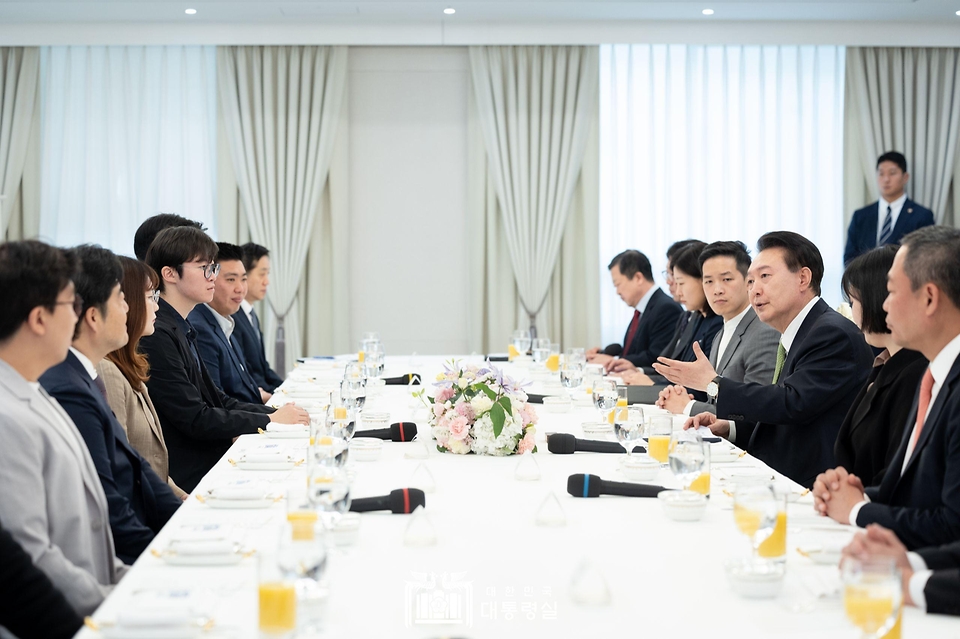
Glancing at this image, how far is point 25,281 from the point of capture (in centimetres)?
188

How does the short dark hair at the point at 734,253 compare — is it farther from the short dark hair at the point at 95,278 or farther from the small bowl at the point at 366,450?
the short dark hair at the point at 95,278

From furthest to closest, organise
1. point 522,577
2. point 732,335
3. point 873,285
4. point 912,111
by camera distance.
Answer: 1. point 912,111
2. point 732,335
3. point 873,285
4. point 522,577

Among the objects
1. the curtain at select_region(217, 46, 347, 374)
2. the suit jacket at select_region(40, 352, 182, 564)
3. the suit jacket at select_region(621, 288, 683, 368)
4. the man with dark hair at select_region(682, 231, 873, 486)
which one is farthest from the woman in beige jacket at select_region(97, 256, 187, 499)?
the curtain at select_region(217, 46, 347, 374)

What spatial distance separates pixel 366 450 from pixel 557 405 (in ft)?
3.87

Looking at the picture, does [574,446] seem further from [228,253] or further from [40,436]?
[228,253]

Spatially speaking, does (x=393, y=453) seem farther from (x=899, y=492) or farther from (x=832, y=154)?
(x=832, y=154)

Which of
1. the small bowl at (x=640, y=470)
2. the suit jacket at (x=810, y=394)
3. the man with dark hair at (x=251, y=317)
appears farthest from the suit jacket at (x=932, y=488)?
the man with dark hair at (x=251, y=317)

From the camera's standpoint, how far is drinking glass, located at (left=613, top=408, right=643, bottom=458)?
2518 millimetres

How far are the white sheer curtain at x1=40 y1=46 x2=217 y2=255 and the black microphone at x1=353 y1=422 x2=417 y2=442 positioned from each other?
5.36m

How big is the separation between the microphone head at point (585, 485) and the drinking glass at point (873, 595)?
0.96 m

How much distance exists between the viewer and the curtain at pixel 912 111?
8047mm

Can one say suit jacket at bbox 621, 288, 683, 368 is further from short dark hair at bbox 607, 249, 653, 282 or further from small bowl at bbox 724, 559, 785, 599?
small bowl at bbox 724, 559, 785, 599

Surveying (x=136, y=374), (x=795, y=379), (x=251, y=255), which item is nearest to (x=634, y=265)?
(x=251, y=255)

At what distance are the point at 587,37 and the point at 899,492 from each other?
6356 mm
